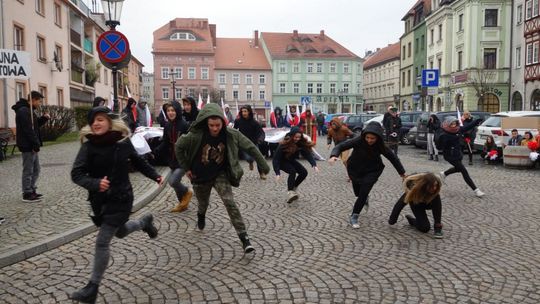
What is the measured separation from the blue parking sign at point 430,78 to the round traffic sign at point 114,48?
13113mm

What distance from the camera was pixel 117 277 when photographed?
462 cm

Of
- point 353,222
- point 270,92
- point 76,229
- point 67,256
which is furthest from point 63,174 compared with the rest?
point 270,92

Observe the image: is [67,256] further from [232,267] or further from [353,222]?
[353,222]

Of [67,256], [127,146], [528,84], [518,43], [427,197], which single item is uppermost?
[518,43]

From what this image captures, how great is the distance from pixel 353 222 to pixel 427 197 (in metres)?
1.02

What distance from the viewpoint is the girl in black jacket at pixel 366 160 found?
21.6 ft

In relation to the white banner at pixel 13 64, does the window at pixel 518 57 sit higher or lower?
higher

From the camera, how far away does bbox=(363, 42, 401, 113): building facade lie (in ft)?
244

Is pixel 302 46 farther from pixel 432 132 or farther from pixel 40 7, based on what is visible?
pixel 432 132

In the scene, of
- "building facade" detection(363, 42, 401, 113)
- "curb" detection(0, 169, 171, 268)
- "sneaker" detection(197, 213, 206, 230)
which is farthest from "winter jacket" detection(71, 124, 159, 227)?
"building facade" detection(363, 42, 401, 113)

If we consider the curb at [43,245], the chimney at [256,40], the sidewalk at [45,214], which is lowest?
the curb at [43,245]

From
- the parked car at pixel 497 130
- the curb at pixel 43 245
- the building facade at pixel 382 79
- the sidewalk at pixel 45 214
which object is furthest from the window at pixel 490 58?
the curb at pixel 43 245

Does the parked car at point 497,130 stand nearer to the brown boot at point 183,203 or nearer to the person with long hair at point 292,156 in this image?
the person with long hair at point 292,156

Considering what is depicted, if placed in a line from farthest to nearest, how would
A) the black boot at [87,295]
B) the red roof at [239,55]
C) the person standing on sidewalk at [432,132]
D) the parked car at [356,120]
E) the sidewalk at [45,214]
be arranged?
1. the red roof at [239,55]
2. the parked car at [356,120]
3. the person standing on sidewalk at [432,132]
4. the sidewalk at [45,214]
5. the black boot at [87,295]
